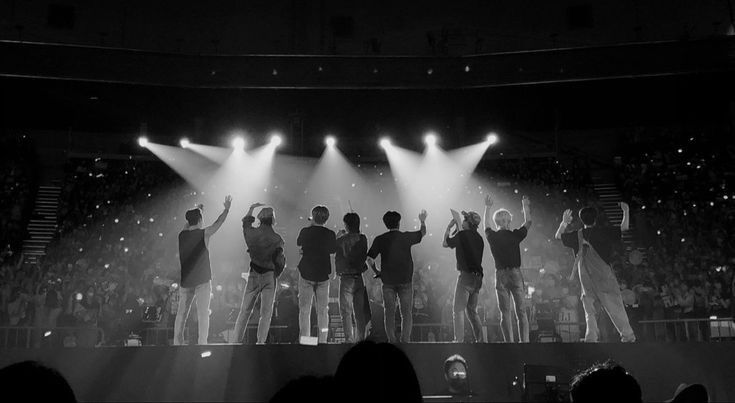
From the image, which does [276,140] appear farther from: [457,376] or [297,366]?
[457,376]

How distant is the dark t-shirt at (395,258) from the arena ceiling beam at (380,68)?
28.2ft

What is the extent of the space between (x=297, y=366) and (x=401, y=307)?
1686mm

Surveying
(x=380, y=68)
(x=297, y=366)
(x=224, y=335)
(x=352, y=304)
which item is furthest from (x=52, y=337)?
(x=380, y=68)

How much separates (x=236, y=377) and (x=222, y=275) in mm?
8429

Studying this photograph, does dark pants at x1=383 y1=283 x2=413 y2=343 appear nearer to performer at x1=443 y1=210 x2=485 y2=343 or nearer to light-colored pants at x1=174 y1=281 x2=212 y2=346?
performer at x1=443 y1=210 x2=485 y2=343

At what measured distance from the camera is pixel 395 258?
30.6ft

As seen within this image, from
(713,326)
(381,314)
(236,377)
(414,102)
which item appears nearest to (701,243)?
(713,326)

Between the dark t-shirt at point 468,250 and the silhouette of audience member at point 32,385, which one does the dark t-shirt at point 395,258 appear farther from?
the silhouette of audience member at point 32,385

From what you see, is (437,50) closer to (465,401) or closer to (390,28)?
(390,28)

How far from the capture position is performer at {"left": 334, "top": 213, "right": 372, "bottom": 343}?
9344 mm

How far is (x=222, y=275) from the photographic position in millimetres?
16578

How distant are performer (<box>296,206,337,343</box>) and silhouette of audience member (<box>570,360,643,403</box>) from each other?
21.4ft

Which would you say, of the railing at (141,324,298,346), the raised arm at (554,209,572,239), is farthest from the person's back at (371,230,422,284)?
the railing at (141,324,298,346)

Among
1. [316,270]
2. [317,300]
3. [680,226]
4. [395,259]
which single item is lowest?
[317,300]
